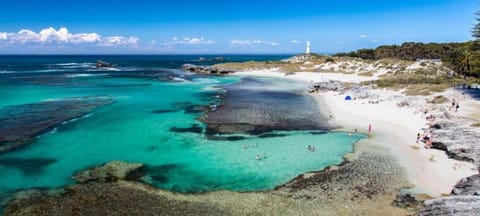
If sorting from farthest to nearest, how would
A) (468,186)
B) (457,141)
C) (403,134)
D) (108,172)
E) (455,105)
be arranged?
(455,105)
(403,134)
(457,141)
(108,172)
(468,186)

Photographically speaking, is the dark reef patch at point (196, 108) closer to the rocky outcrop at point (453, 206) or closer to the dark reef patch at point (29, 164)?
the dark reef patch at point (29, 164)

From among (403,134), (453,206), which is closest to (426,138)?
(403,134)

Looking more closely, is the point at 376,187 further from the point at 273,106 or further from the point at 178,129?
the point at 273,106

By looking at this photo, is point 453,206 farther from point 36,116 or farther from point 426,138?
point 36,116

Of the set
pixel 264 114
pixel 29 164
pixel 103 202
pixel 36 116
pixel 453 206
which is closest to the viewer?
pixel 453 206

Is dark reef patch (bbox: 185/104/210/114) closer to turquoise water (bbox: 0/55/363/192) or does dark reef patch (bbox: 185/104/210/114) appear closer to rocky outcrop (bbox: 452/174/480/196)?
turquoise water (bbox: 0/55/363/192)

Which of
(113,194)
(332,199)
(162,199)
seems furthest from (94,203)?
(332,199)

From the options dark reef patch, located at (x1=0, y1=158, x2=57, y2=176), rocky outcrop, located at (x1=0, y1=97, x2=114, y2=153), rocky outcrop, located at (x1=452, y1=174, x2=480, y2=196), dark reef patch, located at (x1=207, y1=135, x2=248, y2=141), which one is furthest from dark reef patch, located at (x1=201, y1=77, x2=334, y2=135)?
rocky outcrop, located at (x1=452, y1=174, x2=480, y2=196)
